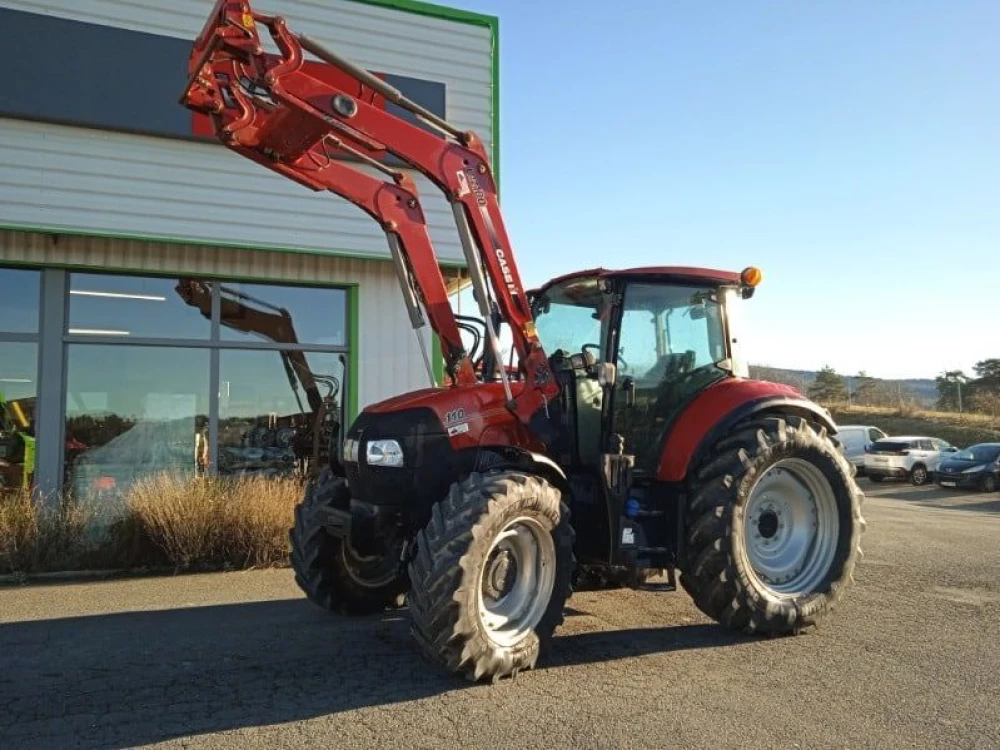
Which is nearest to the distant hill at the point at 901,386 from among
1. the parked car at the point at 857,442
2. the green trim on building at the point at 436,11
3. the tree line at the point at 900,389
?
the tree line at the point at 900,389

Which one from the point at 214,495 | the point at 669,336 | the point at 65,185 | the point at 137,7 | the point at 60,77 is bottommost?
the point at 214,495

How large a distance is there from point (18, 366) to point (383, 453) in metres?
6.62

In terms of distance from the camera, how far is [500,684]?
4551 millimetres

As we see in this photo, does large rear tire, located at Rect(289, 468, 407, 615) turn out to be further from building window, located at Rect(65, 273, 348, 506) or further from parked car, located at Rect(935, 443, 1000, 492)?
parked car, located at Rect(935, 443, 1000, 492)

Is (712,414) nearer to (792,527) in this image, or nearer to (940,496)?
(792,527)

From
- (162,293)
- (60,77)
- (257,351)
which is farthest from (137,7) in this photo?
(257,351)

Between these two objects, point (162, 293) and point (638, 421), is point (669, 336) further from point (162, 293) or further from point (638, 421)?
point (162, 293)

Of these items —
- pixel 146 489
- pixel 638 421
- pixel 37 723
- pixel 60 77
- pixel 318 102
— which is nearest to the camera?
pixel 37 723

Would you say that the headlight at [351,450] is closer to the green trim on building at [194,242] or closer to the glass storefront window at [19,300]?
the green trim on building at [194,242]

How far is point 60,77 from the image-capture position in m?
9.06

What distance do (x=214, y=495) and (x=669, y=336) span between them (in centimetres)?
513

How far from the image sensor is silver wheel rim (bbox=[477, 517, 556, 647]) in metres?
4.82

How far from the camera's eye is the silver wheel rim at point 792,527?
593 cm

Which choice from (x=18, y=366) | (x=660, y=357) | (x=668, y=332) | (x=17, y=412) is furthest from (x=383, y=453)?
(x=18, y=366)
